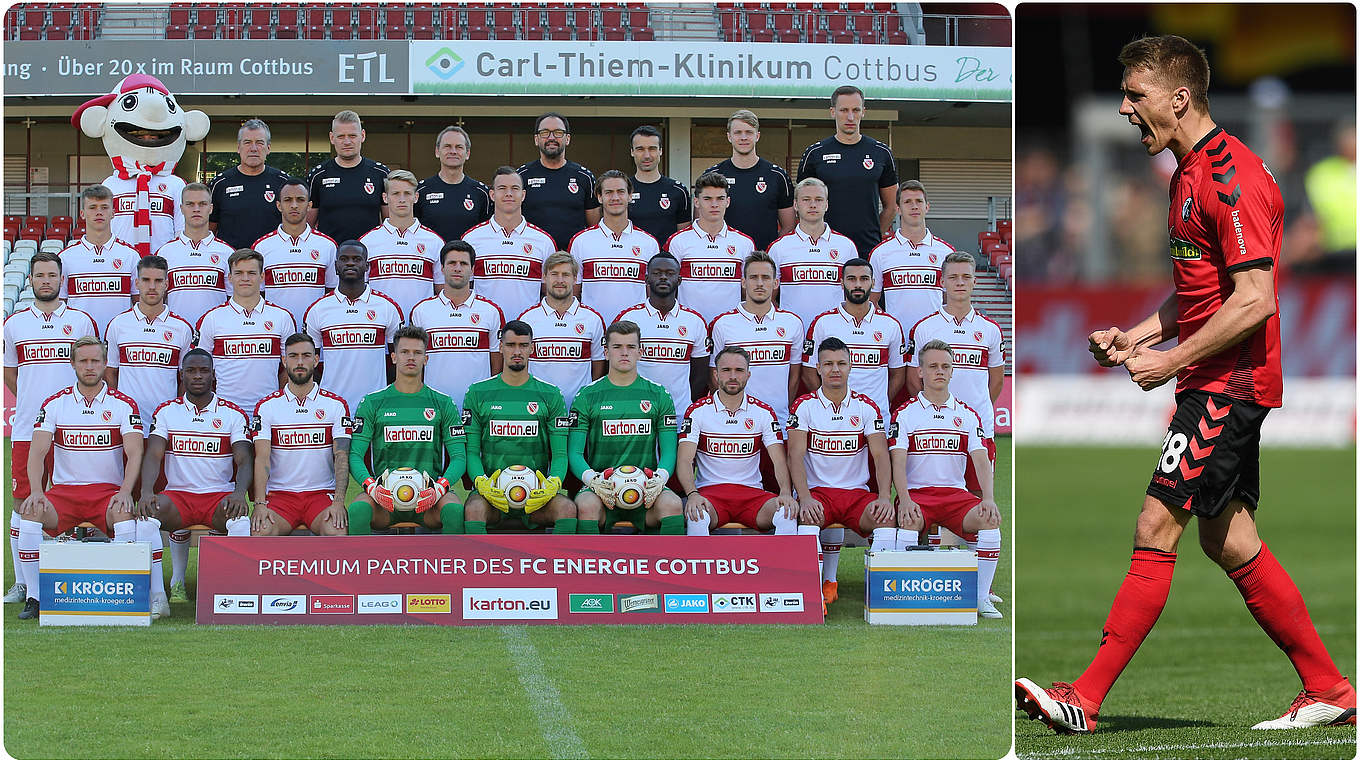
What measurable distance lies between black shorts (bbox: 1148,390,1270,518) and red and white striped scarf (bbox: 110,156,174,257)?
188 inches

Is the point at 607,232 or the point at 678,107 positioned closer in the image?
the point at 678,107

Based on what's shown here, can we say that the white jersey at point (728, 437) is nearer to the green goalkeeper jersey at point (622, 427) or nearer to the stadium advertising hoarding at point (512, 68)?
the green goalkeeper jersey at point (622, 427)

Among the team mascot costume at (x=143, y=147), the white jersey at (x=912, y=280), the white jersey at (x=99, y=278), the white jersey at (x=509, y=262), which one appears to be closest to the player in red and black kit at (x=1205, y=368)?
the white jersey at (x=912, y=280)

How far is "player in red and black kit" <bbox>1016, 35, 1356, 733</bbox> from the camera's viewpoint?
3.58 m

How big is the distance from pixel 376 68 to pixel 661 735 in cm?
332

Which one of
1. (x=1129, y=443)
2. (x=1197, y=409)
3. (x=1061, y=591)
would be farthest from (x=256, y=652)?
(x=1129, y=443)

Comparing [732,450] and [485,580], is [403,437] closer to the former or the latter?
[485,580]

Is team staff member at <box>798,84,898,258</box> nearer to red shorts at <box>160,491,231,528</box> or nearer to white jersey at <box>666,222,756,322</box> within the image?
white jersey at <box>666,222,756,322</box>

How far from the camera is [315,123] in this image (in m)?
6.72

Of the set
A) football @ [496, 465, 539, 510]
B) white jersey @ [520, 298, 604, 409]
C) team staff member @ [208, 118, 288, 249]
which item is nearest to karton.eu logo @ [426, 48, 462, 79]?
white jersey @ [520, 298, 604, 409]

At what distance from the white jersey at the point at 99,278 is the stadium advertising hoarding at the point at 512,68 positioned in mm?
847

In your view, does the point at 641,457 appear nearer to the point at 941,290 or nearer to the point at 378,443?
the point at 378,443

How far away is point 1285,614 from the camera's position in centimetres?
396

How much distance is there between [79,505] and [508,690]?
2.37m
